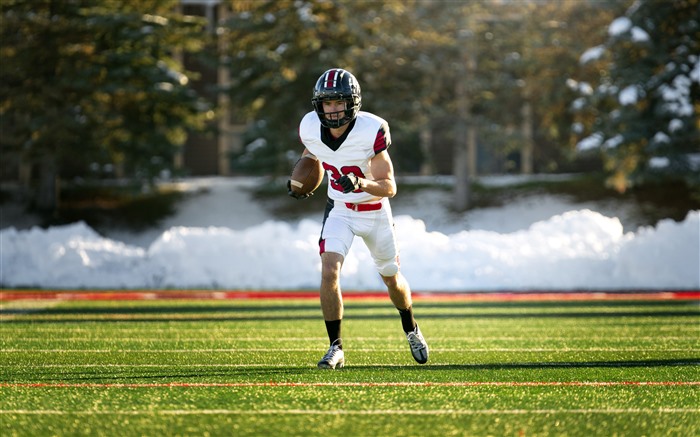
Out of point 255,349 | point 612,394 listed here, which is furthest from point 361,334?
point 612,394

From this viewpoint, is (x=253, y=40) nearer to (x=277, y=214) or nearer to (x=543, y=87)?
(x=277, y=214)

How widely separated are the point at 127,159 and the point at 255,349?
18952 mm

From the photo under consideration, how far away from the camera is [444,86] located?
29562 mm

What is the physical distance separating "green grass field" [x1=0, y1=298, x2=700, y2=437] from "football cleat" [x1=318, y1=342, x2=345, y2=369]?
9cm

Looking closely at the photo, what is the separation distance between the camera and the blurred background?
25.5 meters

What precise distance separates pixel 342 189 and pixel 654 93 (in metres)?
18.6

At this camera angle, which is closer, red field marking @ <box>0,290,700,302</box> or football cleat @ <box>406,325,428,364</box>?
football cleat @ <box>406,325,428,364</box>

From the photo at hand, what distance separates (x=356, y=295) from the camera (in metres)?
17.9

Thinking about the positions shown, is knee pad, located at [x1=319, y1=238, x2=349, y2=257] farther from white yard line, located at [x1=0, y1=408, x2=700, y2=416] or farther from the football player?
white yard line, located at [x1=0, y1=408, x2=700, y2=416]

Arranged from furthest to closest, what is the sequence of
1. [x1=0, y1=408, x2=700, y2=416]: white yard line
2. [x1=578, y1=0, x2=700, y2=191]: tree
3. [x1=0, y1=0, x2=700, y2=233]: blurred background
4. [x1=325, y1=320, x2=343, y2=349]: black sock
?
[x1=0, y1=0, x2=700, y2=233]: blurred background → [x1=578, y1=0, x2=700, y2=191]: tree → [x1=325, y1=320, x2=343, y2=349]: black sock → [x1=0, y1=408, x2=700, y2=416]: white yard line

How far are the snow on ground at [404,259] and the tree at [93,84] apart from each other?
5.49m

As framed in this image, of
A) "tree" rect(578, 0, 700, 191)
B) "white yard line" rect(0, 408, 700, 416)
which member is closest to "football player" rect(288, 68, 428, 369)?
"white yard line" rect(0, 408, 700, 416)

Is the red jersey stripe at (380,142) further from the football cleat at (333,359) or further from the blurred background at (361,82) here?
the blurred background at (361,82)

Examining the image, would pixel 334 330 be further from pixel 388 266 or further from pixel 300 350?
pixel 300 350
